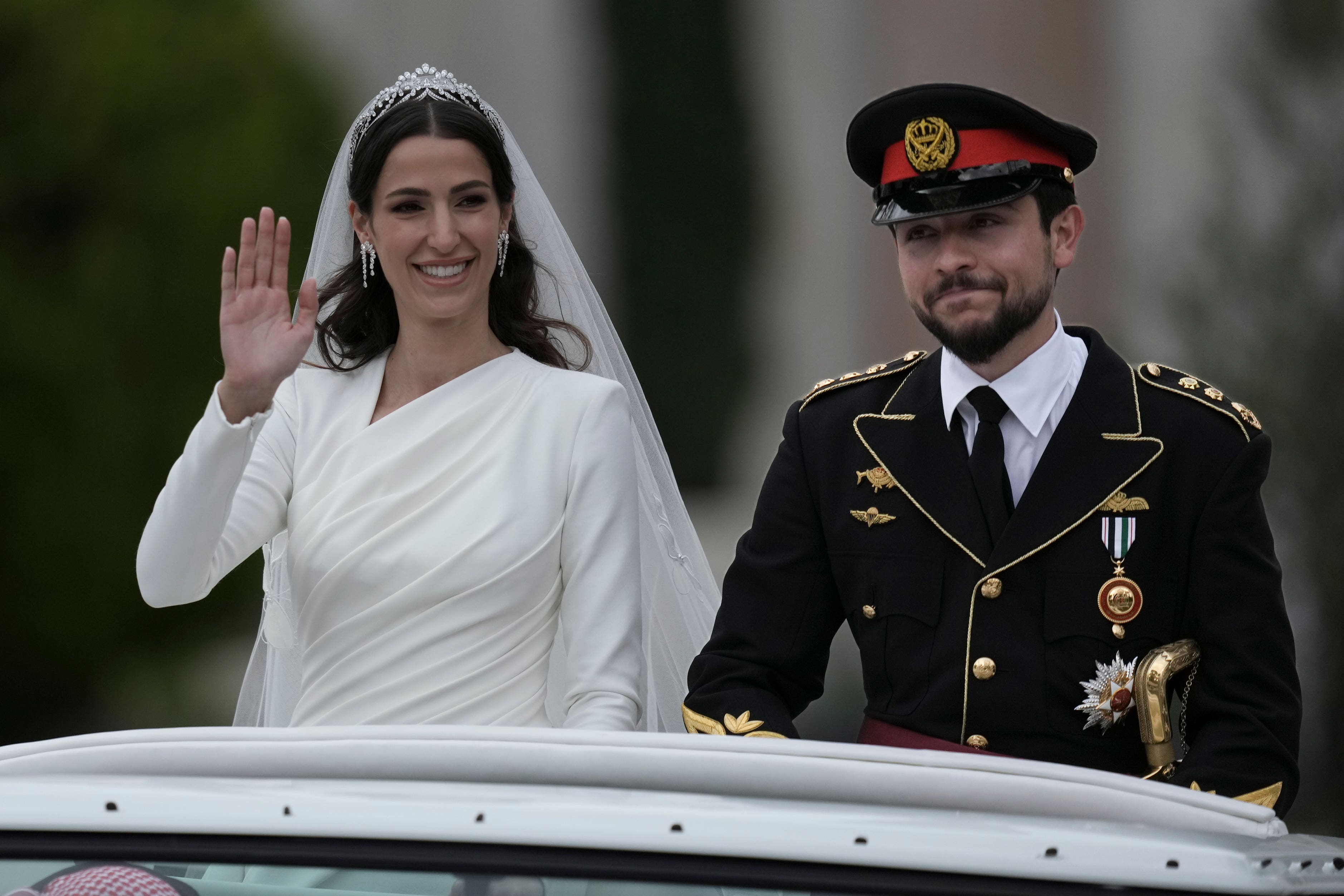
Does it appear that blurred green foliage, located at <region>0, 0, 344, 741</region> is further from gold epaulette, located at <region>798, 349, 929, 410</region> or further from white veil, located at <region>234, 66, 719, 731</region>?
gold epaulette, located at <region>798, 349, 929, 410</region>

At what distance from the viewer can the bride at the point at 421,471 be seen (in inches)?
107

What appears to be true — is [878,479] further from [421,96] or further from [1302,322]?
[1302,322]

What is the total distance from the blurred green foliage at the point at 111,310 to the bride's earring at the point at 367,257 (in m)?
4.15

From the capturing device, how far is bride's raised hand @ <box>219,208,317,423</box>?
265cm

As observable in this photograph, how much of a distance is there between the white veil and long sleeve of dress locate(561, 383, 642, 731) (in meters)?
0.26

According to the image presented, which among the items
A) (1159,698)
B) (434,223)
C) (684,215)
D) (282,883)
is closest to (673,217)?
(684,215)

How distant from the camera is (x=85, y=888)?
160 cm

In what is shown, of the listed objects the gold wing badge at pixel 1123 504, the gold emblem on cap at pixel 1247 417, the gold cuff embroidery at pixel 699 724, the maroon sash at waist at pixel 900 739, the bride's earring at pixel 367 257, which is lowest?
the maroon sash at waist at pixel 900 739

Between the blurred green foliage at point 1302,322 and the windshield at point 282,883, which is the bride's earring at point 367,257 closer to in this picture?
the windshield at point 282,883

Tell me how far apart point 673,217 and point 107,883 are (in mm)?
8276

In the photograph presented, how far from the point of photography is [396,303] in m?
3.17

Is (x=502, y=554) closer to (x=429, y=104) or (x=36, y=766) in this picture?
(x=429, y=104)

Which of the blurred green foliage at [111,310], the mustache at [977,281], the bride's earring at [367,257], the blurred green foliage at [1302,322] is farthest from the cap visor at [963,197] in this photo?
the blurred green foliage at [111,310]

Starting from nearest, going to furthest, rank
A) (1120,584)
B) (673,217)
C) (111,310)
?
(1120,584)
(111,310)
(673,217)
